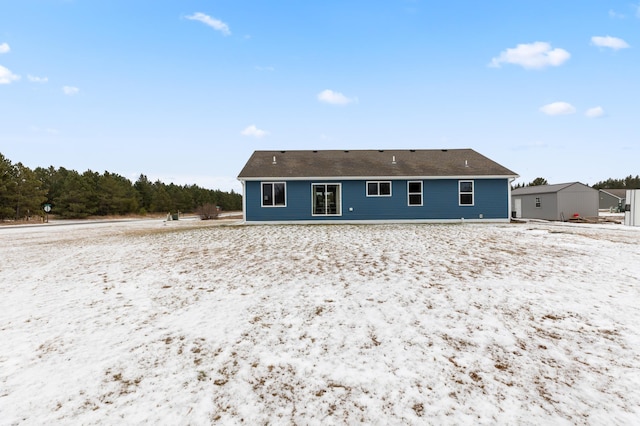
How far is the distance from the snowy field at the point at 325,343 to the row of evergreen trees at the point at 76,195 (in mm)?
42860

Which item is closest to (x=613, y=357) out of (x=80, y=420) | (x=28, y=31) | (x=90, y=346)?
(x=80, y=420)


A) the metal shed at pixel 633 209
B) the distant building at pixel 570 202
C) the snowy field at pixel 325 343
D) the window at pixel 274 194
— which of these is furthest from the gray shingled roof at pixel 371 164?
the snowy field at pixel 325 343

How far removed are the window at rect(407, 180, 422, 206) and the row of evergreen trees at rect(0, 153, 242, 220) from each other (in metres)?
46.6

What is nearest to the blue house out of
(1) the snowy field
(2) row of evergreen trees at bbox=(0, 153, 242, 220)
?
(1) the snowy field

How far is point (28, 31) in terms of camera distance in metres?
20.1

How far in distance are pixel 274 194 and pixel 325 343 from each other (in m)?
15.6

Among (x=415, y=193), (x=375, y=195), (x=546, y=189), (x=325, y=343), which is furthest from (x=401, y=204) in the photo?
(x=325, y=343)

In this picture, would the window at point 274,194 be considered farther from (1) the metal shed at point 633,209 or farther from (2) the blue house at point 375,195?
(1) the metal shed at point 633,209

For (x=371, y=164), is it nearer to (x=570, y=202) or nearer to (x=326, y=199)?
(x=326, y=199)

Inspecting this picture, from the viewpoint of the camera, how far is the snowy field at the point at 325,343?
2.83 meters

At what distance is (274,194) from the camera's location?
1905 centimetres

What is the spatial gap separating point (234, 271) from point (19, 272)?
19.8 ft

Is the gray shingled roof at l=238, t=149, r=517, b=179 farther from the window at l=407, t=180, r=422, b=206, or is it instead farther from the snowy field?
the snowy field

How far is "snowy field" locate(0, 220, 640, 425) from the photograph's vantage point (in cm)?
283
